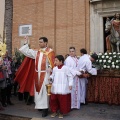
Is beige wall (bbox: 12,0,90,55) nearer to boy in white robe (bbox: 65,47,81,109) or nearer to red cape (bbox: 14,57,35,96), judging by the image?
boy in white robe (bbox: 65,47,81,109)

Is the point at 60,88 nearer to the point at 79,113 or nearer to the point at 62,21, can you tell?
the point at 79,113

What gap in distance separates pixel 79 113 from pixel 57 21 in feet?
21.2

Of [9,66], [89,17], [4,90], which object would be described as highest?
[89,17]

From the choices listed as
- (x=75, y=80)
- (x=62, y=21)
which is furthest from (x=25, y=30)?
(x=75, y=80)

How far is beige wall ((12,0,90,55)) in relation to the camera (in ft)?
38.1

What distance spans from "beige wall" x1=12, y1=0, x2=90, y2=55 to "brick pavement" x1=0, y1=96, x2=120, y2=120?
14.5 feet

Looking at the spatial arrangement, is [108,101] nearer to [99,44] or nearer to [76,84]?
[76,84]

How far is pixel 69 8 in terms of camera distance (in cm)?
1198

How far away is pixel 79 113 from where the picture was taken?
6816mm

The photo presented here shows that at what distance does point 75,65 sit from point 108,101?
1.61m

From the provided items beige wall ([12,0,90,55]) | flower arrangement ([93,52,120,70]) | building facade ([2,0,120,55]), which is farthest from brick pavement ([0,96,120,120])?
beige wall ([12,0,90,55])

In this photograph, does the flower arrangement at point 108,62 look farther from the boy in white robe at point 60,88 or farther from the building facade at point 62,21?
the building facade at point 62,21

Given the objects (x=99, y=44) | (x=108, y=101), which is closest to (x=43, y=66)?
(x=108, y=101)

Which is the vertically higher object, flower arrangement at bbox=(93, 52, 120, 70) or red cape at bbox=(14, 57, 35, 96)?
flower arrangement at bbox=(93, 52, 120, 70)
